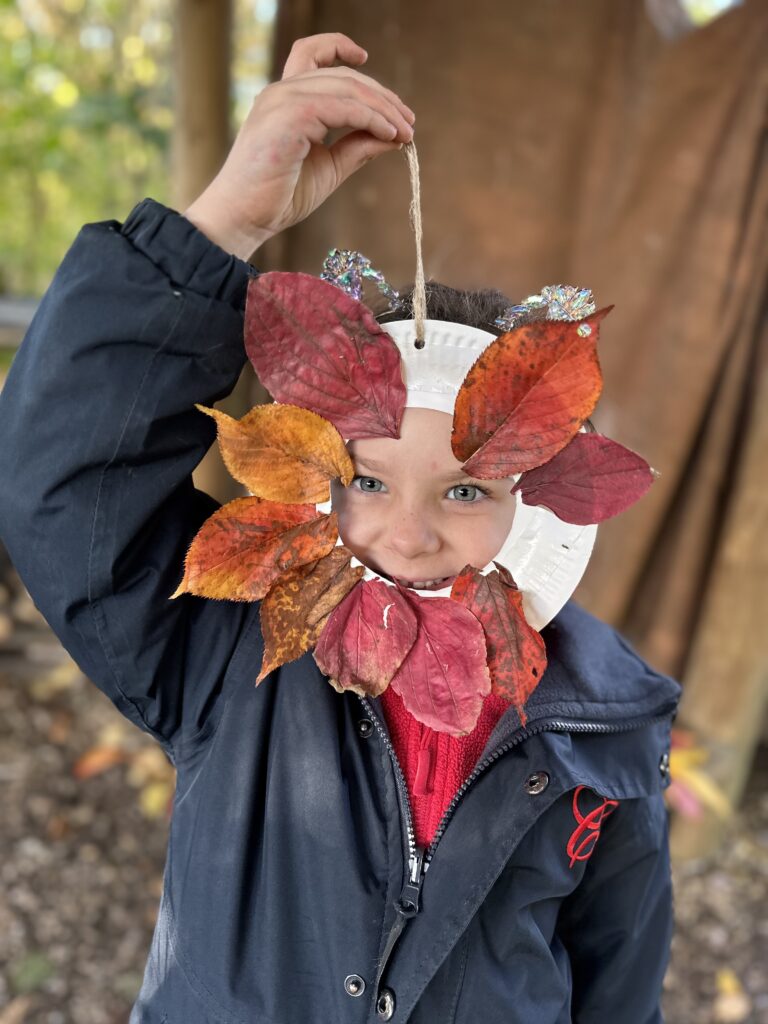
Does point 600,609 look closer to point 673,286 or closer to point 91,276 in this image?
point 673,286

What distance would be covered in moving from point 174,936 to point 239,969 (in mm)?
101

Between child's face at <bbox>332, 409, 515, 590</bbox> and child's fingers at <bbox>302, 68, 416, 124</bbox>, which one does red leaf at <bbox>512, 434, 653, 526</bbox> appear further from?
child's fingers at <bbox>302, 68, 416, 124</bbox>

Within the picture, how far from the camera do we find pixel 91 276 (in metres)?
0.86

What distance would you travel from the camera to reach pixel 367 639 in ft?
3.03

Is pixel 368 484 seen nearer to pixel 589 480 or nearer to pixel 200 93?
pixel 589 480

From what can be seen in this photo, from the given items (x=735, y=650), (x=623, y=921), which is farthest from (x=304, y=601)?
(x=735, y=650)

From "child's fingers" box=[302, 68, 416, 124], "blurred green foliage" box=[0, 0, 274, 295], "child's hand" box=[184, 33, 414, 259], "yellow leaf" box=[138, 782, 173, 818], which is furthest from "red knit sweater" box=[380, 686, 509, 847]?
"blurred green foliage" box=[0, 0, 274, 295]

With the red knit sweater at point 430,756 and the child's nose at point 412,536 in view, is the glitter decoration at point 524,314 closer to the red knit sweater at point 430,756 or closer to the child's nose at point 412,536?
the child's nose at point 412,536

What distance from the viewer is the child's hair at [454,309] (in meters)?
1.00

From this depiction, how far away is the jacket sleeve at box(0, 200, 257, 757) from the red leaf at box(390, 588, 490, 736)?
0.90ft

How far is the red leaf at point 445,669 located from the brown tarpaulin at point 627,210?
4.86 feet

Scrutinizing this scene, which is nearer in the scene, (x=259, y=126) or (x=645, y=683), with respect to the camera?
(x=259, y=126)

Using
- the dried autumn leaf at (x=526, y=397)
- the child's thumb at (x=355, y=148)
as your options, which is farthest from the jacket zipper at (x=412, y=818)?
the child's thumb at (x=355, y=148)

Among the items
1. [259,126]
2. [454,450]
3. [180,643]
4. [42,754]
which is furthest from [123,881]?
[259,126]
